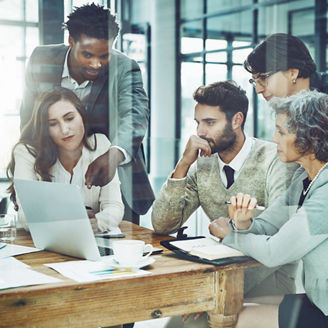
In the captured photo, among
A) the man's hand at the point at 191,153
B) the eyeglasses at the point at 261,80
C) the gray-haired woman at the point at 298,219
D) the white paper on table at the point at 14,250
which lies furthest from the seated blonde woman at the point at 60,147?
the eyeglasses at the point at 261,80

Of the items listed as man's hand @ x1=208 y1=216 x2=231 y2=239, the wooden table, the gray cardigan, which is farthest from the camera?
man's hand @ x1=208 y1=216 x2=231 y2=239

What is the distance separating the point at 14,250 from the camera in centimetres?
180

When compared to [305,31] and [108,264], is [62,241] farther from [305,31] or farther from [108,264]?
[305,31]

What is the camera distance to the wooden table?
1.35 meters

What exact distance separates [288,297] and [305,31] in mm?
1136

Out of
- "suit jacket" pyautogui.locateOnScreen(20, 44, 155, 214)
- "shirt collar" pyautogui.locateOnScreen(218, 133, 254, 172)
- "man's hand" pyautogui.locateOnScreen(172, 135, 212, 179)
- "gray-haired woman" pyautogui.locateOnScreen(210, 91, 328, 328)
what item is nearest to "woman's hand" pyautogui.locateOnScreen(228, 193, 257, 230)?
"gray-haired woman" pyautogui.locateOnScreen(210, 91, 328, 328)

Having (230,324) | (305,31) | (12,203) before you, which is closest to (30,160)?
(12,203)

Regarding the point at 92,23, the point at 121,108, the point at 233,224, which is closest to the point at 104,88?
the point at 121,108

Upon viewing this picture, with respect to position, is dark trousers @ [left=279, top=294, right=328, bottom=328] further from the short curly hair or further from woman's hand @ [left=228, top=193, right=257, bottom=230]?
the short curly hair

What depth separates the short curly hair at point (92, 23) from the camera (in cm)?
206

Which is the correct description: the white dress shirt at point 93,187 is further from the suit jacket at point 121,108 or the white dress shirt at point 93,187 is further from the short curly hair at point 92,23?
the short curly hair at point 92,23

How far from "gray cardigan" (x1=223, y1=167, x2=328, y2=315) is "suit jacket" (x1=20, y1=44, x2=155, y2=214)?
55cm

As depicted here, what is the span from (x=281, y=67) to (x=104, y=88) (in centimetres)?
75

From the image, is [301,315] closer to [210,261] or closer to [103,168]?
[210,261]
